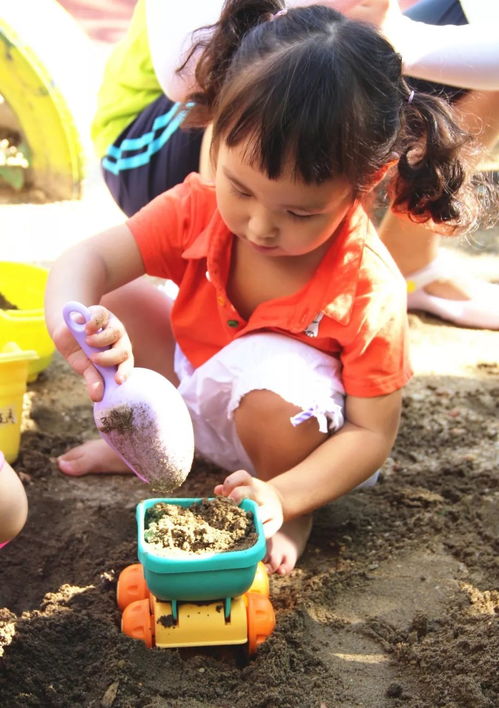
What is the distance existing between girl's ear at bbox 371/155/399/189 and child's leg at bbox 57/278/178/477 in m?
0.62

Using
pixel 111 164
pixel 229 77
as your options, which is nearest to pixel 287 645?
pixel 229 77

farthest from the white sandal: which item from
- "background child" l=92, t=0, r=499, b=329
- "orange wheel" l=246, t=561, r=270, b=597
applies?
"orange wheel" l=246, t=561, r=270, b=597

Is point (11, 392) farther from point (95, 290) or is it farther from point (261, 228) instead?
point (261, 228)

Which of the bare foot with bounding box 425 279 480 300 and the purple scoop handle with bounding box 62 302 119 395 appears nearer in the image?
the purple scoop handle with bounding box 62 302 119 395

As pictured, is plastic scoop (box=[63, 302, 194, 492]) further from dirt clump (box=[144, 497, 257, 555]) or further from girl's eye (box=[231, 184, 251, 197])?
girl's eye (box=[231, 184, 251, 197])

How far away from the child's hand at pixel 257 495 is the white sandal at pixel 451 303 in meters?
1.31

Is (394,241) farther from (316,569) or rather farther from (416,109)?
(316,569)

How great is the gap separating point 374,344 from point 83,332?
53 cm

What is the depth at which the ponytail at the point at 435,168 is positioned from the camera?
4.93 ft

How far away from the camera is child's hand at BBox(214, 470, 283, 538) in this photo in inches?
53.1

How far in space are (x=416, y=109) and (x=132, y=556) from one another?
891mm

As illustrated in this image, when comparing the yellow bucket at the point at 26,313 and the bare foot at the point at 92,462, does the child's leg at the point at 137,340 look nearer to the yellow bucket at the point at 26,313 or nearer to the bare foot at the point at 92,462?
the bare foot at the point at 92,462

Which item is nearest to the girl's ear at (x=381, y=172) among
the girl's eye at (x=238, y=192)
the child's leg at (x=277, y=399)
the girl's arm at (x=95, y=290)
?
the girl's eye at (x=238, y=192)

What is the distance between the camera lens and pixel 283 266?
5.26 ft
